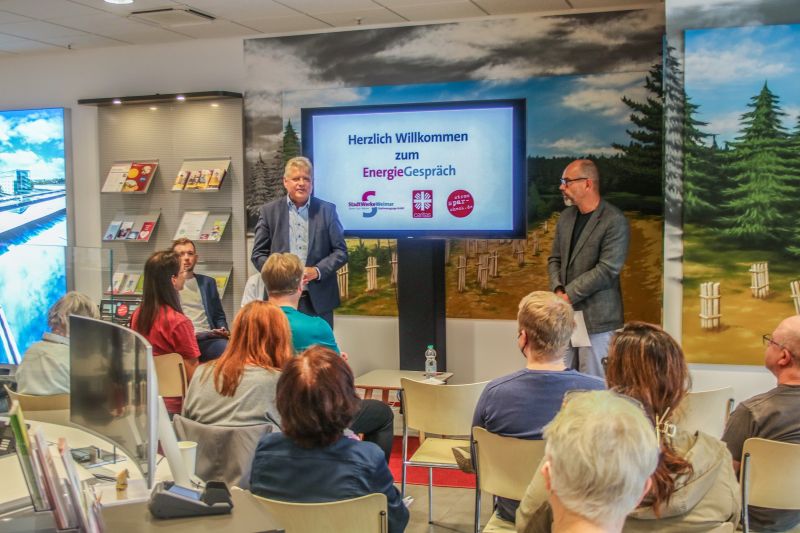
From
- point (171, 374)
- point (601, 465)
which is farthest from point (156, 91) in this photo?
point (601, 465)

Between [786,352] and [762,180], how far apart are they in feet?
7.40

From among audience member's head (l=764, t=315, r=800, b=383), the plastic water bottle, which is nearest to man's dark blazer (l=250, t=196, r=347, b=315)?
A: the plastic water bottle

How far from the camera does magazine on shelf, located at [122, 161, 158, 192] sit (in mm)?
8055

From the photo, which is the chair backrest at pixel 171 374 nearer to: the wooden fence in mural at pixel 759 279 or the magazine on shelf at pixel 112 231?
the wooden fence in mural at pixel 759 279

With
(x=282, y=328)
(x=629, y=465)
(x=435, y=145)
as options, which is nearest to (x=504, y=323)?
(x=435, y=145)

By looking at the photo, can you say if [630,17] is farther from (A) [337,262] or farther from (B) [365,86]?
(A) [337,262]

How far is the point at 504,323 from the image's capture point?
699cm

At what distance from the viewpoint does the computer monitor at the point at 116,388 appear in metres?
2.17

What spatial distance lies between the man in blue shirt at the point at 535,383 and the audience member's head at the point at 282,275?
1.37 m

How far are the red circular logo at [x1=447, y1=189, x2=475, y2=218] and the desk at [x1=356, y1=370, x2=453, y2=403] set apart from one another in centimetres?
118

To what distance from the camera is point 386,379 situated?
6.18 meters

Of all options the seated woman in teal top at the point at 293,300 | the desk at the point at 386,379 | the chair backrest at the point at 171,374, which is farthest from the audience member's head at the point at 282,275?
the desk at the point at 386,379

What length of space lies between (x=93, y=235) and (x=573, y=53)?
4.97m

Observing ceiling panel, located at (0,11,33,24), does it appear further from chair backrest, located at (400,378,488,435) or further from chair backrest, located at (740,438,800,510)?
chair backrest, located at (740,438,800,510)
